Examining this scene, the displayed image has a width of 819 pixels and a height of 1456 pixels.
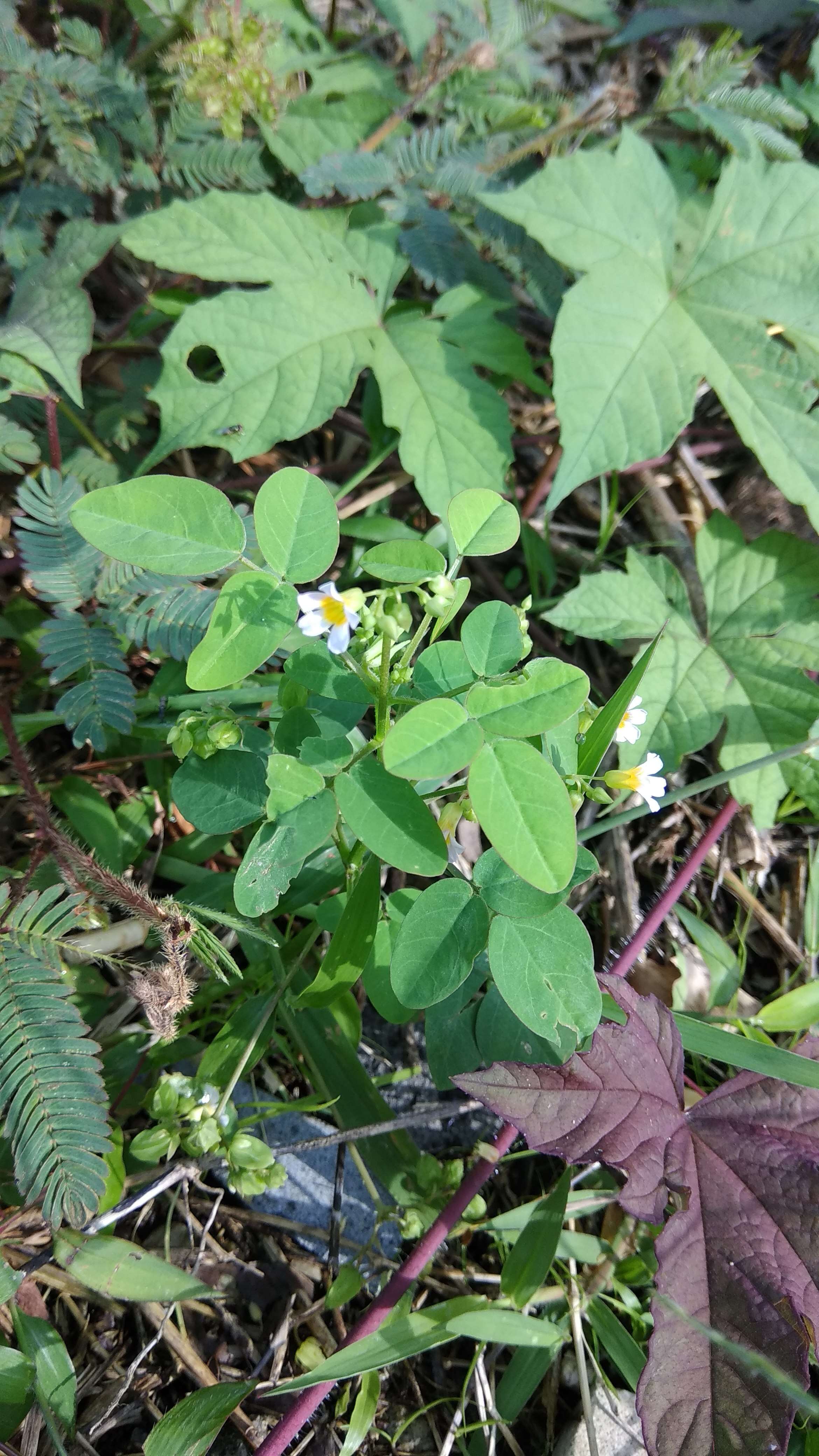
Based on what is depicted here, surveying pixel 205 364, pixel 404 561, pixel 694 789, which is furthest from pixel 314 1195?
pixel 205 364

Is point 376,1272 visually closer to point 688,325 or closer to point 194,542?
point 194,542

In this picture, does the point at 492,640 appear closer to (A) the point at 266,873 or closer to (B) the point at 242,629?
(B) the point at 242,629

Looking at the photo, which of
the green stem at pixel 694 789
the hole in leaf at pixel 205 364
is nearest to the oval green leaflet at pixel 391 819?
the green stem at pixel 694 789

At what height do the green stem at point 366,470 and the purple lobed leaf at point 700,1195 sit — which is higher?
the green stem at point 366,470

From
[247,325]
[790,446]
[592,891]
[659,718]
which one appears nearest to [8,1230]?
[592,891]

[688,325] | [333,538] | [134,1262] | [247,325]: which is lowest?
[134,1262]

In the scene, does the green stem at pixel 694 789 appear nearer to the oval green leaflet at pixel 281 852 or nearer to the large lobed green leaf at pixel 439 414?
the oval green leaflet at pixel 281 852
